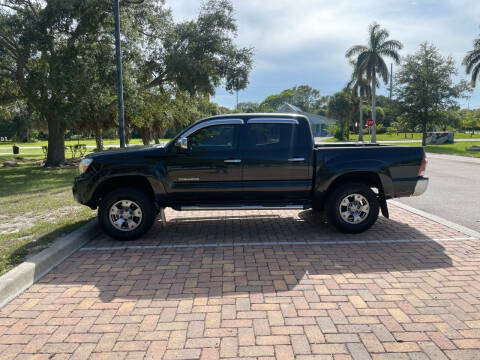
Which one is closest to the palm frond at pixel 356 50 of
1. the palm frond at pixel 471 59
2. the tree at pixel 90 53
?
the palm frond at pixel 471 59

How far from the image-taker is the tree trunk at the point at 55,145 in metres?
19.4

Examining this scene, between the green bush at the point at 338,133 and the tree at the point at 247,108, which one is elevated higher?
the tree at the point at 247,108

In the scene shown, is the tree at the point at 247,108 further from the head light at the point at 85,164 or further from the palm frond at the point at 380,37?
the head light at the point at 85,164

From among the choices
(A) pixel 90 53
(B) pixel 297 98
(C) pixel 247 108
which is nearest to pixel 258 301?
(A) pixel 90 53

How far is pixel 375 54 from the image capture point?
4131 centimetres

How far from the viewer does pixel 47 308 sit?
12.3ft

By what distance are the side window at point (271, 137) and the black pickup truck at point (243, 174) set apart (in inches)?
0.6

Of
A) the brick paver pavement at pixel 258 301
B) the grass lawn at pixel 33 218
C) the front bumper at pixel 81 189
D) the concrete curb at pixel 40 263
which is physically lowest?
the brick paver pavement at pixel 258 301

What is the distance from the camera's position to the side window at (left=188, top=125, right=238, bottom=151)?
5.94 metres

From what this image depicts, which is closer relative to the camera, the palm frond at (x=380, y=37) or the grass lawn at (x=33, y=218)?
the grass lawn at (x=33, y=218)

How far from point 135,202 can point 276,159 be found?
2.27 meters

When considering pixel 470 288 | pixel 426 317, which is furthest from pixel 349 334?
pixel 470 288

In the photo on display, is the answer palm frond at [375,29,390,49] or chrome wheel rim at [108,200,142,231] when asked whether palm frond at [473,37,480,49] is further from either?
chrome wheel rim at [108,200,142,231]

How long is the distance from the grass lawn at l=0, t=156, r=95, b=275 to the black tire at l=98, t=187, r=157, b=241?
2.52 feet
